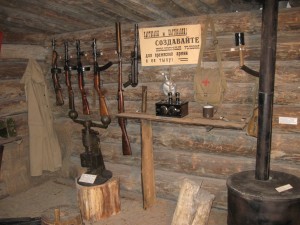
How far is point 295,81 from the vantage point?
3578mm

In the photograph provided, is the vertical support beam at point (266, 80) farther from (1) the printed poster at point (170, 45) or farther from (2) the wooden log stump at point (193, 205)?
(1) the printed poster at point (170, 45)

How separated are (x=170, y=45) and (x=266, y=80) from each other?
1539 mm

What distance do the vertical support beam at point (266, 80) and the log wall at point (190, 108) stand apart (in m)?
0.53

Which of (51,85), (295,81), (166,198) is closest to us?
(295,81)

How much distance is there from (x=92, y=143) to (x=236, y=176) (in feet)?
6.89

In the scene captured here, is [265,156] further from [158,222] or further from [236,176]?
[158,222]

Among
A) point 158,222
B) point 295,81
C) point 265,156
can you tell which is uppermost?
point 295,81

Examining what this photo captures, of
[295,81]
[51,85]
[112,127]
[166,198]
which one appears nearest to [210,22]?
[295,81]

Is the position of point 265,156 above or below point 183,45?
below

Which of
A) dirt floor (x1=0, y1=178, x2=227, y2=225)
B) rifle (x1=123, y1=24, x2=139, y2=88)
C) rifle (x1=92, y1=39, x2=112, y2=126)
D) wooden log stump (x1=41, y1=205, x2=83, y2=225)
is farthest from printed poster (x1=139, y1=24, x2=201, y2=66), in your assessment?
wooden log stump (x1=41, y1=205, x2=83, y2=225)

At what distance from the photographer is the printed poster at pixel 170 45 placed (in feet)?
13.3

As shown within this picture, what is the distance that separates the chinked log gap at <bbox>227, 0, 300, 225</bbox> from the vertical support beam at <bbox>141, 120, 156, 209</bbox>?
1.39m

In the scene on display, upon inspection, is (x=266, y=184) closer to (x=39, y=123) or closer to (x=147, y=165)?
(x=147, y=165)

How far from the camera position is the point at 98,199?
417 cm
